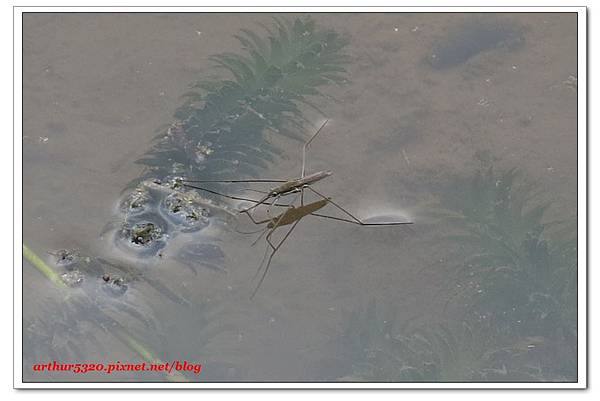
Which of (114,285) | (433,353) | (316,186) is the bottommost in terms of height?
(433,353)

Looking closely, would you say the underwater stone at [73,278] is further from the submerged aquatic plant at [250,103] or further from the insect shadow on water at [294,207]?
the insect shadow on water at [294,207]

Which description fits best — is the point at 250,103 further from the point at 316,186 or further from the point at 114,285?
the point at 114,285

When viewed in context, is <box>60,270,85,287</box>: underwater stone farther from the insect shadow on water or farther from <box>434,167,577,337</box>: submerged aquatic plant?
Answer: <box>434,167,577,337</box>: submerged aquatic plant

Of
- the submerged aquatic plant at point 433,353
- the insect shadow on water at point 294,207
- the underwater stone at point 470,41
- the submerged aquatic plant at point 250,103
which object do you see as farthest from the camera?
the underwater stone at point 470,41

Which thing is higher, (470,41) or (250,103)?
(470,41)

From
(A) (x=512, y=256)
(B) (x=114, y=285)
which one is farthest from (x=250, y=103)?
(A) (x=512, y=256)

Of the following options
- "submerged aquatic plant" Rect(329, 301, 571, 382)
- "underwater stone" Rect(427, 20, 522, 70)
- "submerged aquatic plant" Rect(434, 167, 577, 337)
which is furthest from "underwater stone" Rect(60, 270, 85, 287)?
"underwater stone" Rect(427, 20, 522, 70)

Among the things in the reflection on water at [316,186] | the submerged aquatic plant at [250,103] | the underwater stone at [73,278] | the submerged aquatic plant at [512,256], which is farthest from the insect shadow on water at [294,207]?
the underwater stone at [73,278]
